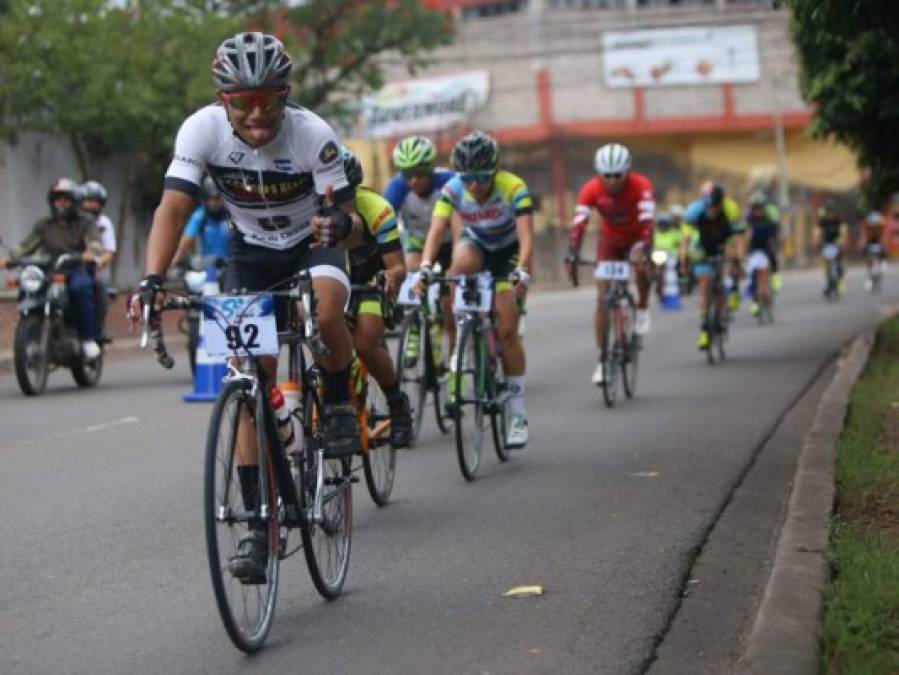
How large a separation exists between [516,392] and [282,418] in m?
4.65

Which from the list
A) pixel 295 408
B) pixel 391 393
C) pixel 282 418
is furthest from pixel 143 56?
pixel 282 418

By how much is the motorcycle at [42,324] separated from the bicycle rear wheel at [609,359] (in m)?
5.14

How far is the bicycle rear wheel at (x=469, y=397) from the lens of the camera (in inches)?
398

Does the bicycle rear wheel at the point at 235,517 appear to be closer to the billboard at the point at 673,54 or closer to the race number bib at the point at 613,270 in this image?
the race number bib at the point at 613,270

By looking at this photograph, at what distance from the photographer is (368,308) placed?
353 inches

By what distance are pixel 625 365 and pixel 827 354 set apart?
18.0 feet

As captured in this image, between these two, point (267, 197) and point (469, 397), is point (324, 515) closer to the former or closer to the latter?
point (267, 197)

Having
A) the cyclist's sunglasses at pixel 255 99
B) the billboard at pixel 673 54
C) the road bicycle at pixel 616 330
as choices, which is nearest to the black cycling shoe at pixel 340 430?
the cyclist's sunglasses at pixel 255 99

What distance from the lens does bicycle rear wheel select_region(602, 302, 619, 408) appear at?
1418 centimetres

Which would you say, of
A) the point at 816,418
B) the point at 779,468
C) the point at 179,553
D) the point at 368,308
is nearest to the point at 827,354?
the point at 816,418

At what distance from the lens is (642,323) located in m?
15.6

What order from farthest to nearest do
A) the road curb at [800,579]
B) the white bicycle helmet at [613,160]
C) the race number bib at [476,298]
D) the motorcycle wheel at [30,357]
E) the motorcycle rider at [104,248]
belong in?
the motorcycle rider at [104,248] → the motorcycle wheel at [30,357] → the white bicycle helmet at [613,160] → the race number bib at [476,298] → the road curb at [800,579]

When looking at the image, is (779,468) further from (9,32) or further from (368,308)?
(9,32)

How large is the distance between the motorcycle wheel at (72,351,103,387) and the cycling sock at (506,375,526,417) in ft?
22.7
